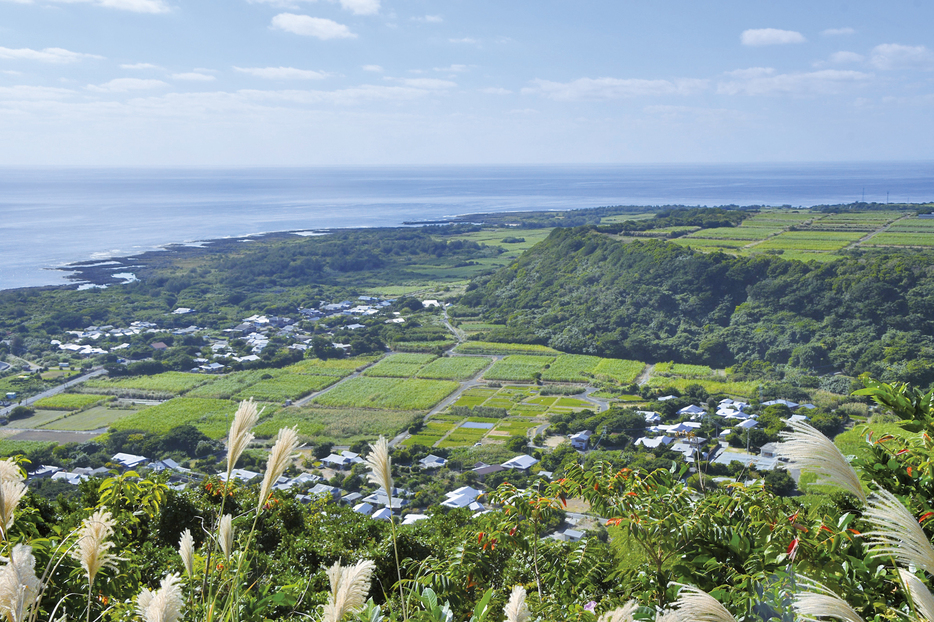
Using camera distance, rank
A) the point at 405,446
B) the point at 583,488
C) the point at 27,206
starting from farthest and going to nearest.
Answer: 1. the point at 27,206
2. the point at 405,446
3. the point at 583,488

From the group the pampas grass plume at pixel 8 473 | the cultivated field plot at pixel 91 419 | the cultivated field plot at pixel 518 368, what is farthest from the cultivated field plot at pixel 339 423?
the pampas grass plume at pixel 8 473

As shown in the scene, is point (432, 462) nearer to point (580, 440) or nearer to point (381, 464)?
point (580, 440)

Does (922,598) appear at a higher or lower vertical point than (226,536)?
higher

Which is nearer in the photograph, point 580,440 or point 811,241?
point 580,440

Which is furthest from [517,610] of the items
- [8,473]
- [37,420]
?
[37,420]

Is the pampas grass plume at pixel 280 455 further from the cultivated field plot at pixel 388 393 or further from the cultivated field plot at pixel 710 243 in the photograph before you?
the cultivated field plot at pixel 710 243

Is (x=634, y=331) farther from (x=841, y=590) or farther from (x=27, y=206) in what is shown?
(x=27, y=206)

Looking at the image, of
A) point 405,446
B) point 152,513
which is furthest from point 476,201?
point 152,513
